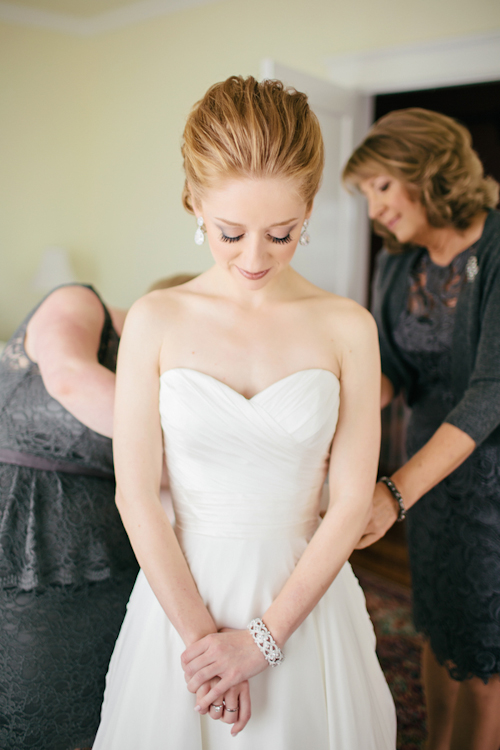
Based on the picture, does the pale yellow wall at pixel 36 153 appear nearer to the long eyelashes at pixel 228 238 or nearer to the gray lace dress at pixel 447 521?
the gray lace dress at pixel 447 521

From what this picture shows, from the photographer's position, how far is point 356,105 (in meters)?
3.55

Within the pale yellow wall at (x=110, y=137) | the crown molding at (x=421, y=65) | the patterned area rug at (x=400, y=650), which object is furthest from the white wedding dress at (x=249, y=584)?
the pale yellow wall at (x=110, y=137)

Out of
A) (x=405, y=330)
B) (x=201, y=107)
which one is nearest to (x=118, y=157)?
(x=405, y=330)

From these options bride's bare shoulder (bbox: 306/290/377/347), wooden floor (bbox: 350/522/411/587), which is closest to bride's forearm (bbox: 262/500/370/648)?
bride's bare shoulder (bbox: 306/290/377/347)

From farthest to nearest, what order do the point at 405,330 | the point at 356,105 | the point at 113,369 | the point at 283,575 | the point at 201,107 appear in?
the point at 356,105 < the point at 405,330 < the point at 113,369 < the point at 283,575 < the point at 201,107

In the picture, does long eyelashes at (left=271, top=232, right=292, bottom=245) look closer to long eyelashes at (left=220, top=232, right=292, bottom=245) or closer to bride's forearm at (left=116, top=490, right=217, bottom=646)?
long eyelashes at (left=220, top=232, right=292, bottom=245)

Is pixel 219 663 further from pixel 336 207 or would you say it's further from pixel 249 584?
pixel 336 207

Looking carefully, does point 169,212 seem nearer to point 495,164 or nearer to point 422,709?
point 495,164

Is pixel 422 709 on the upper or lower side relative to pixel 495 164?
lower

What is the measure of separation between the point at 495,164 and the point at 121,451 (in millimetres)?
4344

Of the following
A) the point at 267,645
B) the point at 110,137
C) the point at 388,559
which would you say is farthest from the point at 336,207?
the point at 267,645

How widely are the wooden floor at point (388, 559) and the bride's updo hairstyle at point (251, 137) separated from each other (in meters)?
2.74

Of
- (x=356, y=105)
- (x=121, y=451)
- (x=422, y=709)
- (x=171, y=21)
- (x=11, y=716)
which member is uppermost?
(x=171, y=21)

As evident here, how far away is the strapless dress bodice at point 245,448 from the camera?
1.09 meters
